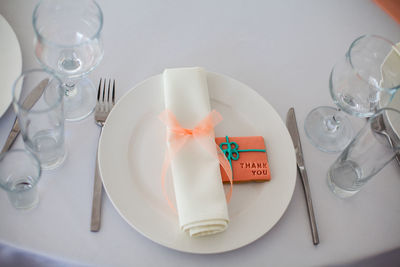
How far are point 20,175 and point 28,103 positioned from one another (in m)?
0.17

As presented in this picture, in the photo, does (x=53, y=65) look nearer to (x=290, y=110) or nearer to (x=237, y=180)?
(x=237, y=180)

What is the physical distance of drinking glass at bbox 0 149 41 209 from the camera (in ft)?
2.62

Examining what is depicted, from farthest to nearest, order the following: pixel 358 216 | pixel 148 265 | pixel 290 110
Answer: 1. pixel 290 110
2. pixel 358 216
3. pixel 148 265

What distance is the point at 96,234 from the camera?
32.5 inches

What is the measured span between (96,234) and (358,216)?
63 cm

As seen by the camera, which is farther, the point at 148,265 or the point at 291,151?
the point at 291,151

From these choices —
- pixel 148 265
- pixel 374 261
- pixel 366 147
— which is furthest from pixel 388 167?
pixel 148 265

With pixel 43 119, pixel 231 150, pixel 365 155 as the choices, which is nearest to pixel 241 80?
pixel 231 150

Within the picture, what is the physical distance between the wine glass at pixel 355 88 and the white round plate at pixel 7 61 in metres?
0.77

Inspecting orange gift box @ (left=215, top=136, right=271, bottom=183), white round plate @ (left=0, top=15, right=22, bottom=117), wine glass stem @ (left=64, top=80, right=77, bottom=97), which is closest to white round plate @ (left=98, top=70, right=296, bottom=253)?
orange gift box @ (left=215, top=136, right=271, bottom=183)

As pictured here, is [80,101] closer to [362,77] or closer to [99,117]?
[99,117]

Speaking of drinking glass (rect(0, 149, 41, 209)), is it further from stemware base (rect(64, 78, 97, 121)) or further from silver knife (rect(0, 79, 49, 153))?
stemware base (rect(64, 78, 97, 121))

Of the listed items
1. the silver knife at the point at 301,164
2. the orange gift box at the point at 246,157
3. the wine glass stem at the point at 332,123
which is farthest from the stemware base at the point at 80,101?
the wine glass stem at the point at 332,123

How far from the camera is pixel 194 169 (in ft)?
2.85
